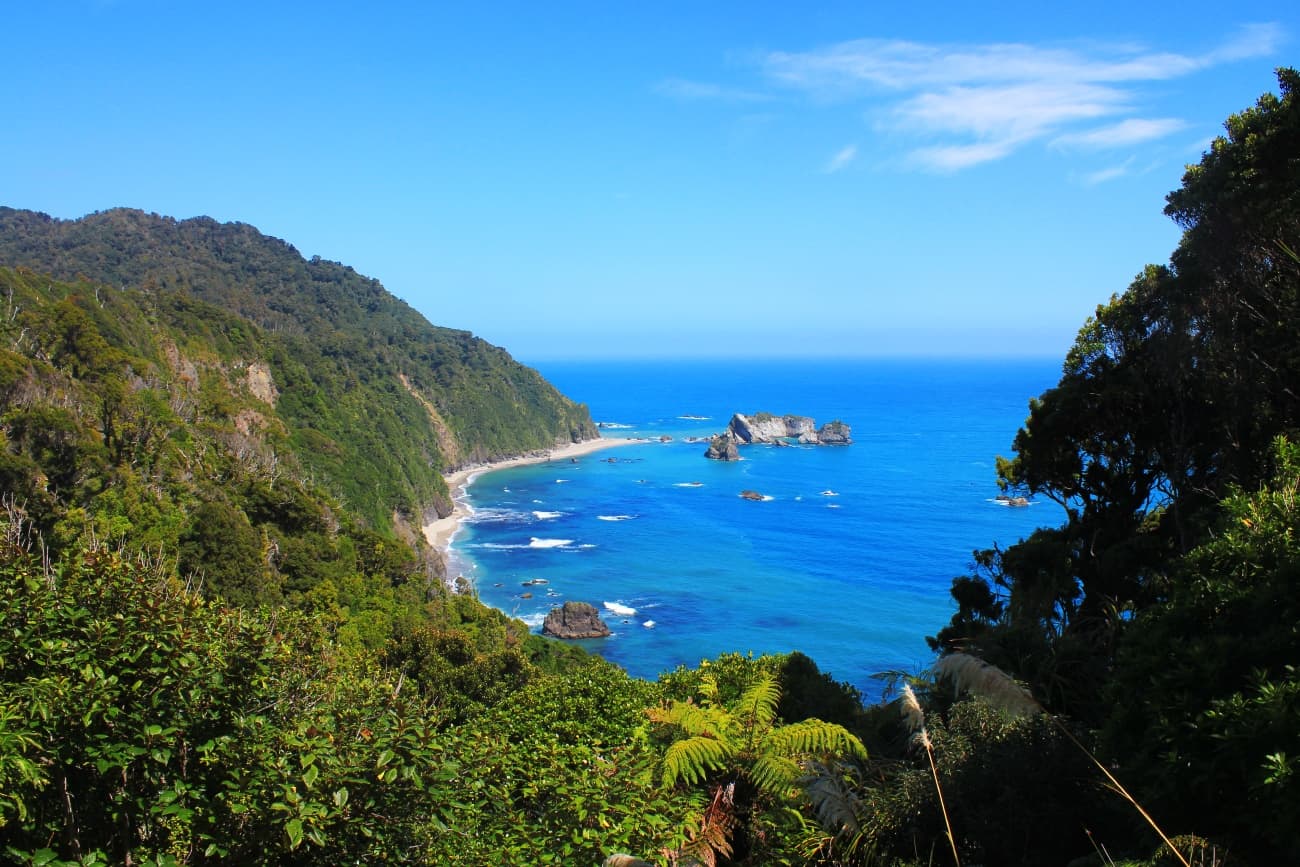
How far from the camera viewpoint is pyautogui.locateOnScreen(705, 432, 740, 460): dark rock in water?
110 meters

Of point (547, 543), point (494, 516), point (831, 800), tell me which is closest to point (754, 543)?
point (547, 543)

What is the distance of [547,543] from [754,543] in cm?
1642

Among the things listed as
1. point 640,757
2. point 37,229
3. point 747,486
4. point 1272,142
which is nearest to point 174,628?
point 640,757

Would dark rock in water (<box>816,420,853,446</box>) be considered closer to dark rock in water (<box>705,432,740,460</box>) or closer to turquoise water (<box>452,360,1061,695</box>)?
turquoise water (<box>452,360,1061,695</box>)

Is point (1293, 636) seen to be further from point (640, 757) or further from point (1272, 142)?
point (1272, 142)

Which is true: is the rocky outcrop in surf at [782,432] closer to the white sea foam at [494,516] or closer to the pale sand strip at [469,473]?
the pale sand strip at [469,473]

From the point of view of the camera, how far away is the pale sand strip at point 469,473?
70375mm

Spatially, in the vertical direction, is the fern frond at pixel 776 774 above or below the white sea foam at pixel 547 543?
above

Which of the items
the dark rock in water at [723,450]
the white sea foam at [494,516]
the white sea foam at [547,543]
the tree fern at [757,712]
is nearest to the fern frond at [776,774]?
the tree fern at [757,712]

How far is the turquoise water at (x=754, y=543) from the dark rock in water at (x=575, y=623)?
33.8 inches

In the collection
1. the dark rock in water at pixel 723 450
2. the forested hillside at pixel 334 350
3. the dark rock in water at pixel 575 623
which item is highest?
the forested hillside at pixel 334 350

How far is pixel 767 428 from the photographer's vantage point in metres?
125

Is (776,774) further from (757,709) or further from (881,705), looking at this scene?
(881,705)

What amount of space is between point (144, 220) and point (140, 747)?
143 metres
